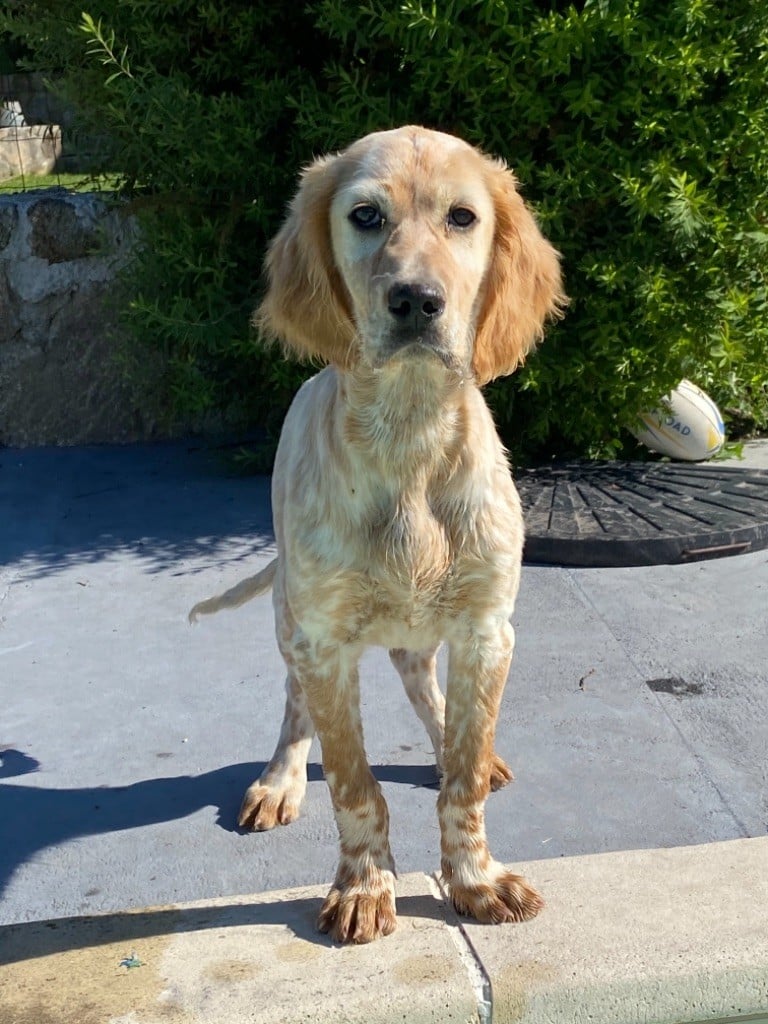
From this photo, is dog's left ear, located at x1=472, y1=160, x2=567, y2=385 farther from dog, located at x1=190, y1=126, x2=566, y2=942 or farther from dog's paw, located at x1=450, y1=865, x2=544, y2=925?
dog's paw, located at x1=450, y1=865, x2=544, y2=925

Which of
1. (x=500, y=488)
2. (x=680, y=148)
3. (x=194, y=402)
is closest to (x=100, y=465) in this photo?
(x=194, y=402)

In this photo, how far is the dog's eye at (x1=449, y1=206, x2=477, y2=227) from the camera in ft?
9.11

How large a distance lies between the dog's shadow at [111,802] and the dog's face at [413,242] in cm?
136

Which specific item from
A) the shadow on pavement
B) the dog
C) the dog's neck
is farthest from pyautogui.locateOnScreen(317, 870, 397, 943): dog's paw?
the shadow on pavement

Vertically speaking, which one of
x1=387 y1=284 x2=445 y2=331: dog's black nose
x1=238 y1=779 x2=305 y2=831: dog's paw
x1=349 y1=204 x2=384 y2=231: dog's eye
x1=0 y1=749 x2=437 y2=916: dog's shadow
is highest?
x1=349 y1=204 x2=384 y2=231: dog's eye

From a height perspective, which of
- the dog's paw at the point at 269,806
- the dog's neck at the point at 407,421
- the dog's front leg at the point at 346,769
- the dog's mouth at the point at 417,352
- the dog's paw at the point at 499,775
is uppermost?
the dog's mouth at the point at 417,352

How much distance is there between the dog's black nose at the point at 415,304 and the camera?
2.53 metres

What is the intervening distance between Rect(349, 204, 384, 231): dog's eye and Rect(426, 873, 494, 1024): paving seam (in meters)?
1.52

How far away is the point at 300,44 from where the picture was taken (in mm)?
6129

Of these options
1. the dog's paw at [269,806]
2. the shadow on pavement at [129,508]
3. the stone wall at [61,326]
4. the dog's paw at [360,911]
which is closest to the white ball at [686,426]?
the shadow on pavement at [129,508]

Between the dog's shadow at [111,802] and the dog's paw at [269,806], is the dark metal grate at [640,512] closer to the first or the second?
the dog's shadow at [111,802]

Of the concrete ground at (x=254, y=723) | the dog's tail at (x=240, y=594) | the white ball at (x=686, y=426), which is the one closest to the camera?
the concrete ground at (x=254, y=723)

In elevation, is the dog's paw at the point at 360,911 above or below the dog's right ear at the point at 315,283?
below

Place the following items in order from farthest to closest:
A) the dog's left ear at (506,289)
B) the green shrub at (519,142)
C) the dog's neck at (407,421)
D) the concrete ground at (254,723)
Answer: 1. the green shrub at (519,142)
2. the concrete ground at (254,723)
3. the dog's left ear at (506,289)
4. the dog's neck at (407,421)
